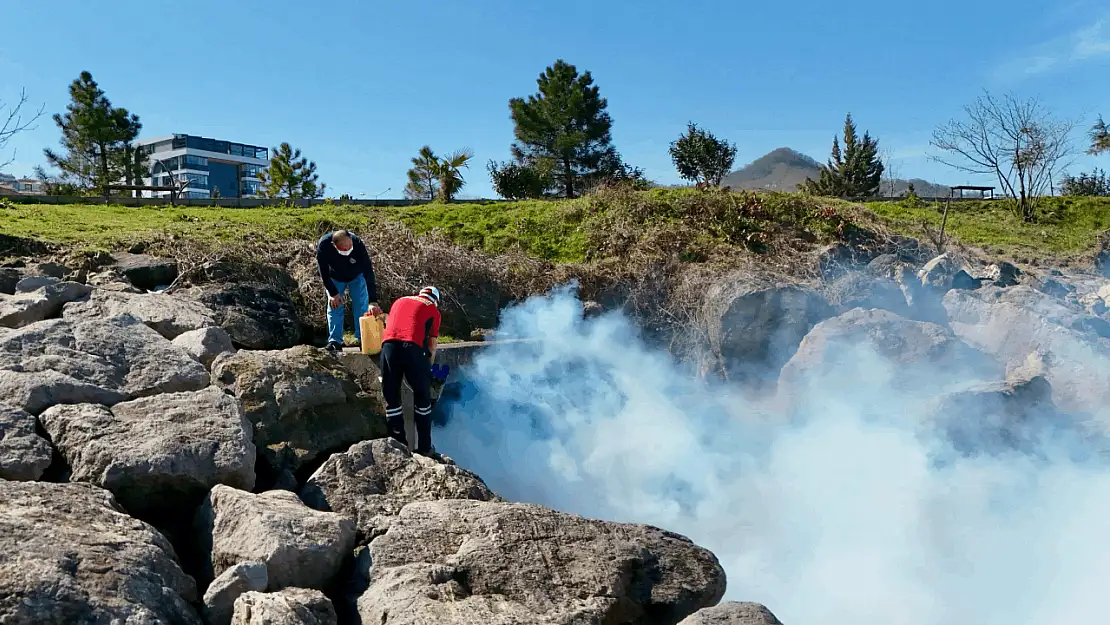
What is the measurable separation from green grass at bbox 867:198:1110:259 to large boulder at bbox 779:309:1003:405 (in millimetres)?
6723

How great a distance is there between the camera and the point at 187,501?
5691 mm

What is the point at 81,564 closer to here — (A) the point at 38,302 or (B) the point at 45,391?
(B) the point at 45,391

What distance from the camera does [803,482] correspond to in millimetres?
9359

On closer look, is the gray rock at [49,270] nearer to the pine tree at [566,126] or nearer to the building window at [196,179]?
the pine tree at [566,126]

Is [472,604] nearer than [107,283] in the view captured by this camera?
Yes

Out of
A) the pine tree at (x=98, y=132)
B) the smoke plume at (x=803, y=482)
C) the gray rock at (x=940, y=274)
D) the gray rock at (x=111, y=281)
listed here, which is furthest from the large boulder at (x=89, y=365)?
the pine tree at (x=98, y=132)

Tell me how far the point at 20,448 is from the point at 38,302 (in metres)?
3.32

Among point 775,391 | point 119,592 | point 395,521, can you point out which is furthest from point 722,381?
point 119,592

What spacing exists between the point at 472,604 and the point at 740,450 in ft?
20.7

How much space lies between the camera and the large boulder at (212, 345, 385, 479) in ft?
22.6

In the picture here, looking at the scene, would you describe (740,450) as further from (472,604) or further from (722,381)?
(472,604)

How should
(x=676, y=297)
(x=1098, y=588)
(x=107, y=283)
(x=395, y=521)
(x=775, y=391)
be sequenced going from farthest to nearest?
(x=676, y=297), (x=775, y=391), (x=107, y=283), (x=1098, y=588), (x=395, y=521)

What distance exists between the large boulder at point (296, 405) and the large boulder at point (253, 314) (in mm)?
1994

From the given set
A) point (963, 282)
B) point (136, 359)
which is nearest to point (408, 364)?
point (136, 359)
